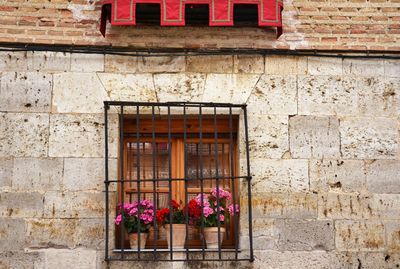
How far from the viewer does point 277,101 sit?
568 centimetres

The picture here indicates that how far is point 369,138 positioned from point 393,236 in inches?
34.1

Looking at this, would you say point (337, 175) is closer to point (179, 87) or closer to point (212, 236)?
point (212, 236)

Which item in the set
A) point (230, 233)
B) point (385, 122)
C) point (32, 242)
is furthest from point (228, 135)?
point (32, 242)

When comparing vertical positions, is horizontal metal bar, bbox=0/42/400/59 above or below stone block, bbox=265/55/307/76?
above

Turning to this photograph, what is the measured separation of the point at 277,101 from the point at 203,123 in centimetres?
69

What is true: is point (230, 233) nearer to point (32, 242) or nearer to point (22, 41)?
point (32, 242)

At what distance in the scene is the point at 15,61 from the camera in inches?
223

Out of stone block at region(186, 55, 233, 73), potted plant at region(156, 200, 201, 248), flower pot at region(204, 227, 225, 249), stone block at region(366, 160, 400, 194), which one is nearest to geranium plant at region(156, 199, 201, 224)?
potted plant at region(156, 200, 201, 248)

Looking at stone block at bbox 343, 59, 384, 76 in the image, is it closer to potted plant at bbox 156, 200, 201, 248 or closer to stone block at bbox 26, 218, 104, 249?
potted plant at bbox 156, 200, 201, 248

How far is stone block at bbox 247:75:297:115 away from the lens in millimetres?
5660

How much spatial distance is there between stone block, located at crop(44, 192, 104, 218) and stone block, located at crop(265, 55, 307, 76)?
6.14 ft

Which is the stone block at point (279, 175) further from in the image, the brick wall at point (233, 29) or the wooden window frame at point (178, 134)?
the brick wall at point (233, 29)

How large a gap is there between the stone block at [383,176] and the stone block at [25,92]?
2.86 meters

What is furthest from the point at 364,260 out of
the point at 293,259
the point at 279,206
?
the point at 279,206
